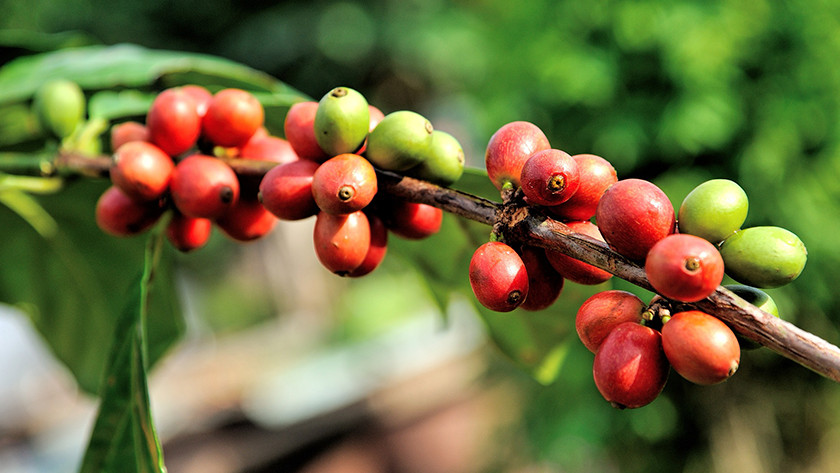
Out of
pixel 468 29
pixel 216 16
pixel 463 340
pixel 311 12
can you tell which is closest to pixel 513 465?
pixel 463 340

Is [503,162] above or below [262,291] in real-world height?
above

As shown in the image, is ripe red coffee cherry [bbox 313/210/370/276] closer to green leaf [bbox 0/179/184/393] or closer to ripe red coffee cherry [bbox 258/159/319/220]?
ripe red coffee cherry [bbox 258/159/319/220]

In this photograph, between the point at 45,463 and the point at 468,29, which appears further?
the point at 468,29

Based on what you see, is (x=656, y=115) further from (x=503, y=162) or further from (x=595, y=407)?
(x=503, y=162)

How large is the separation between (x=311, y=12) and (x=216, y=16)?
5.65 ft

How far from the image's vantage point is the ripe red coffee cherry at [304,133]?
77 centimetres

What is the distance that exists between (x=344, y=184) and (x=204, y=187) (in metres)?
0.25

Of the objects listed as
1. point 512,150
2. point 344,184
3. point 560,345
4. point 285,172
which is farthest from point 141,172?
point 560,345

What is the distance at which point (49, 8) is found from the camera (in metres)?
8.64

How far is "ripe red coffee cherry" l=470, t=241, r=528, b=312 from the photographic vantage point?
604 millimetres

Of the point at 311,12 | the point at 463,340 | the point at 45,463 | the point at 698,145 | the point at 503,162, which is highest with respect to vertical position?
the point at 311,12

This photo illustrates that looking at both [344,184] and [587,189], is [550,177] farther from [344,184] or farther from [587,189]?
[344,184]

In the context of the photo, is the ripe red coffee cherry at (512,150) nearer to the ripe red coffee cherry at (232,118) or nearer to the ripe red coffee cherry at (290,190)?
the ripe red coffee cherry at (290,190)

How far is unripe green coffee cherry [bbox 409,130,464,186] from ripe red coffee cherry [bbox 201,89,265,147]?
0.88ft
